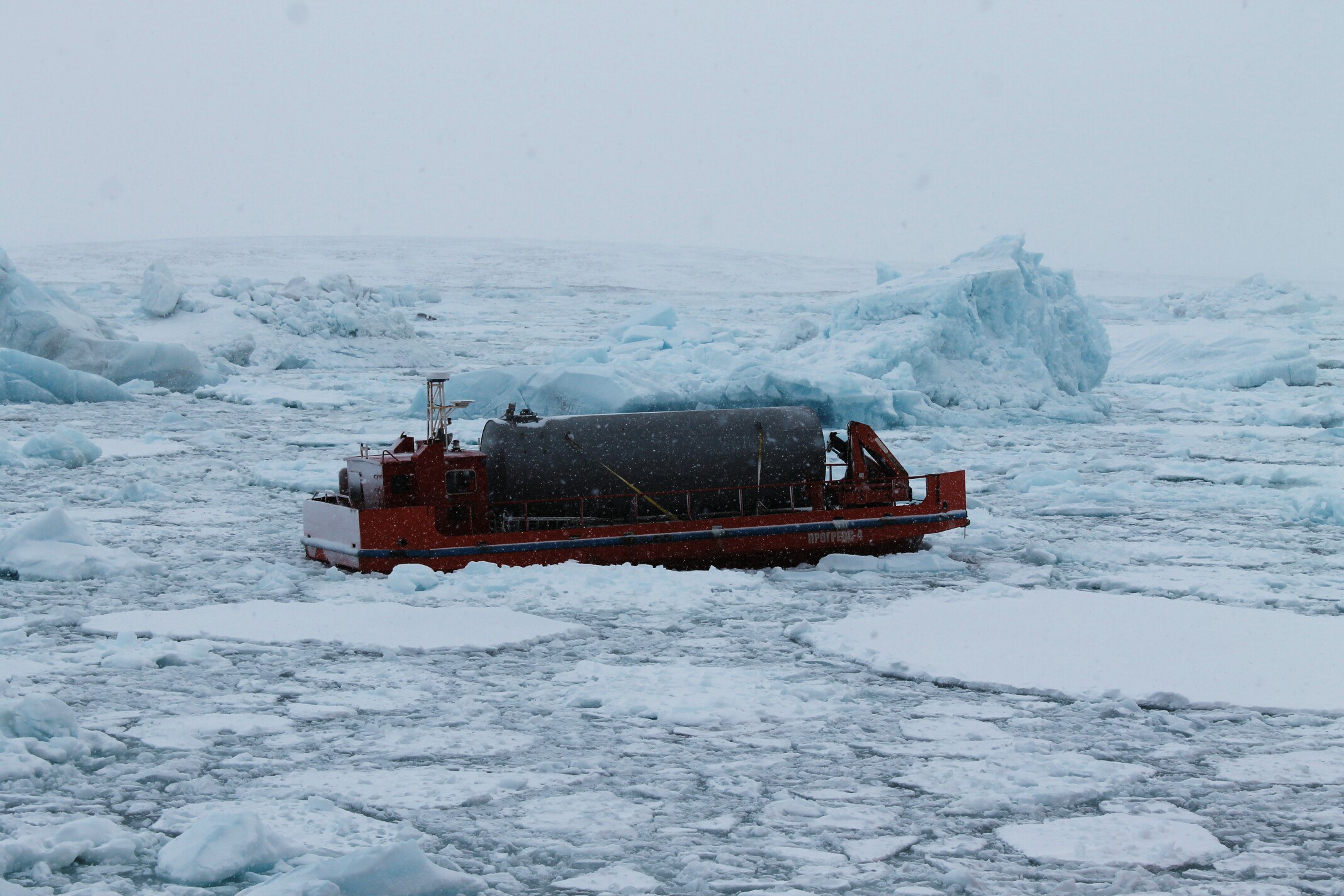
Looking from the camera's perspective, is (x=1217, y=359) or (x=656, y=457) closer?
(x=656, y=457)

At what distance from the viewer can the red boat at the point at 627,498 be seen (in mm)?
11062

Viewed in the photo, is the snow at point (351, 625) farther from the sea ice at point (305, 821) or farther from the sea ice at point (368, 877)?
the sea ice at point (368, 877)

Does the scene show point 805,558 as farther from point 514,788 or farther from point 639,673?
point 514,788

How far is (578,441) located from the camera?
38.4 ft

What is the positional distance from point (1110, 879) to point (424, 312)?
4259 cm

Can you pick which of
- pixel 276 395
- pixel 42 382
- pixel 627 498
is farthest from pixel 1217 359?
pixel 42 382

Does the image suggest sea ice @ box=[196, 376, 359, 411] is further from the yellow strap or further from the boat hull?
the yellow strap

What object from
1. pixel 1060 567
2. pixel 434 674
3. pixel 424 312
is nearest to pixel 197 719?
pixel 434 674

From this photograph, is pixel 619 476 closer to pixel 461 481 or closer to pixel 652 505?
pixel 652 505

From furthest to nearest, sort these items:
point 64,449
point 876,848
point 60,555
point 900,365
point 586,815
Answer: point 900,365 < point 64,449 < point 60,555 < point 586,815 < point 876,848

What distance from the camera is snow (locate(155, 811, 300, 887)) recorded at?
16.0 ft

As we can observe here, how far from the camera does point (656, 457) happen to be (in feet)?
39.2

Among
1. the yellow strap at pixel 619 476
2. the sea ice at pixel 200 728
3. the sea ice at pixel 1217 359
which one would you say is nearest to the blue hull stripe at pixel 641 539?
the yellow strap at pixel 619 476

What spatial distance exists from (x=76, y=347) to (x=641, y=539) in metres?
20.6
